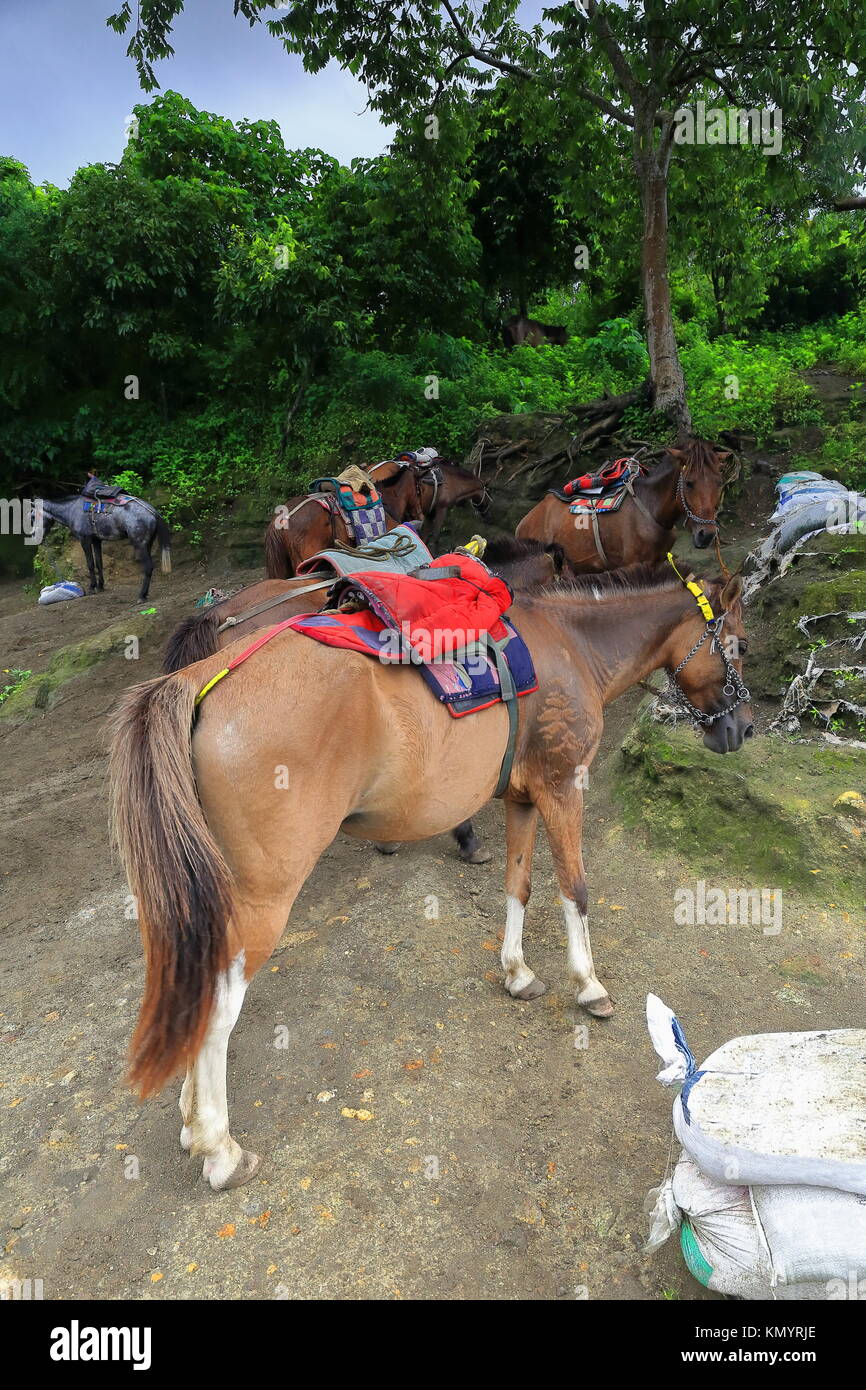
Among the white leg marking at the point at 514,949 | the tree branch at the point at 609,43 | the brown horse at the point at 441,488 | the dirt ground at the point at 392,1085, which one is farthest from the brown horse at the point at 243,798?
the tree branch at the point at 609,43

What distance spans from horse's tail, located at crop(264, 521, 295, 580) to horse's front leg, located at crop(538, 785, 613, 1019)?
15.7ft

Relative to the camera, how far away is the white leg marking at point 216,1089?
2.57 m

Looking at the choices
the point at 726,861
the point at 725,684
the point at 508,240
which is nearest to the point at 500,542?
the point at 725,684

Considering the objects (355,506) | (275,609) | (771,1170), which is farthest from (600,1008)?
(355,506)

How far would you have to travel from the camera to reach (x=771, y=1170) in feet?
6.62

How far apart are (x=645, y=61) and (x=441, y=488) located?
17.5ft

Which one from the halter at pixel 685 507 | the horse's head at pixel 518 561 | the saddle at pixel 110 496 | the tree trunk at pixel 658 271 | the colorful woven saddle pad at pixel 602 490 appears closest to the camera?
the horse's head at pixel 518 561

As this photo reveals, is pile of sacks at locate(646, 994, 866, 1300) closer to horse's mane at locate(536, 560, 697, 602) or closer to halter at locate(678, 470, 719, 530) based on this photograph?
horse's mane at locate(536, 560, 697, 602)

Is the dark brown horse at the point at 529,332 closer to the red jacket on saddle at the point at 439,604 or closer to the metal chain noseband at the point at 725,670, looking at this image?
the metal chain noseband at the point at 725,670

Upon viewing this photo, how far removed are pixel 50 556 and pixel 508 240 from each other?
11.9 m

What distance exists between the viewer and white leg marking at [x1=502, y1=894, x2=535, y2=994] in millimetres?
3734

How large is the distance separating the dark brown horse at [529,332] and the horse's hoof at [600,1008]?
16.8 meters

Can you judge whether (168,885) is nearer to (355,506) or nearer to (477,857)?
(477,857)

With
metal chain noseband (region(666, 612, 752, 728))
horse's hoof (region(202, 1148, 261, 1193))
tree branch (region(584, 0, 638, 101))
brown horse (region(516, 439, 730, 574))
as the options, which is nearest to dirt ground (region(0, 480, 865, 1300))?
horse's hoof (region(202, 1148, 261, 1193))
